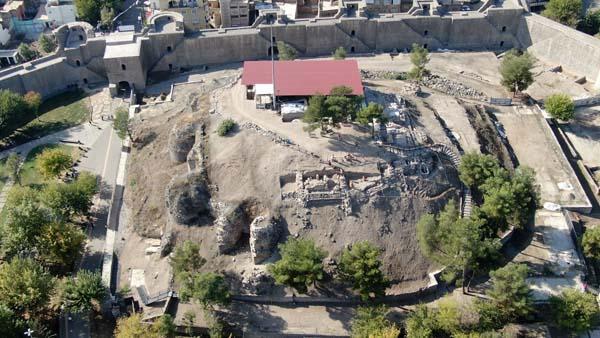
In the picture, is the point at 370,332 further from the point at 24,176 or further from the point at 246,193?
the point at 24,176

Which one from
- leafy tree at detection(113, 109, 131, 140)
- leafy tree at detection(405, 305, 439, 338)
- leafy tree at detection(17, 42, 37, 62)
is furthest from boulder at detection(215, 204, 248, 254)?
leafy tree at detection(17, 42, 37, 62)

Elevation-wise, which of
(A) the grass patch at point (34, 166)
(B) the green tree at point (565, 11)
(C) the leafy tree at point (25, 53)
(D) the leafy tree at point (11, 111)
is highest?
(B) the green tree at point (565, 11)

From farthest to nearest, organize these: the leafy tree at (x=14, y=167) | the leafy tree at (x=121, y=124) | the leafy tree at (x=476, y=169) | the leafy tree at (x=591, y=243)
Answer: the leafy tree at (x=121, y=124) < the leafy tree at (x=14, y=167) < the leafy tree at (x=476, y=169) < the leafy tree at (x=591, y=243)

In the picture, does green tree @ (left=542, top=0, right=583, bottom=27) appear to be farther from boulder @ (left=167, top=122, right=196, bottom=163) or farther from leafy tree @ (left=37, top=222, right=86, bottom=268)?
leafy tree @ (left=37, top=222, right=86, bottom=268)

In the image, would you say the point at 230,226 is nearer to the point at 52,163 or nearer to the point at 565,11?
the point at 52,163

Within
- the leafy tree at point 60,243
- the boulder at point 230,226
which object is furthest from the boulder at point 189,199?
the leafy tree at point 60,243

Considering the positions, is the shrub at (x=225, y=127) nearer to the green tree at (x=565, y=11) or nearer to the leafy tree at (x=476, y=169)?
the leafy tree at (x=476, y=169)
